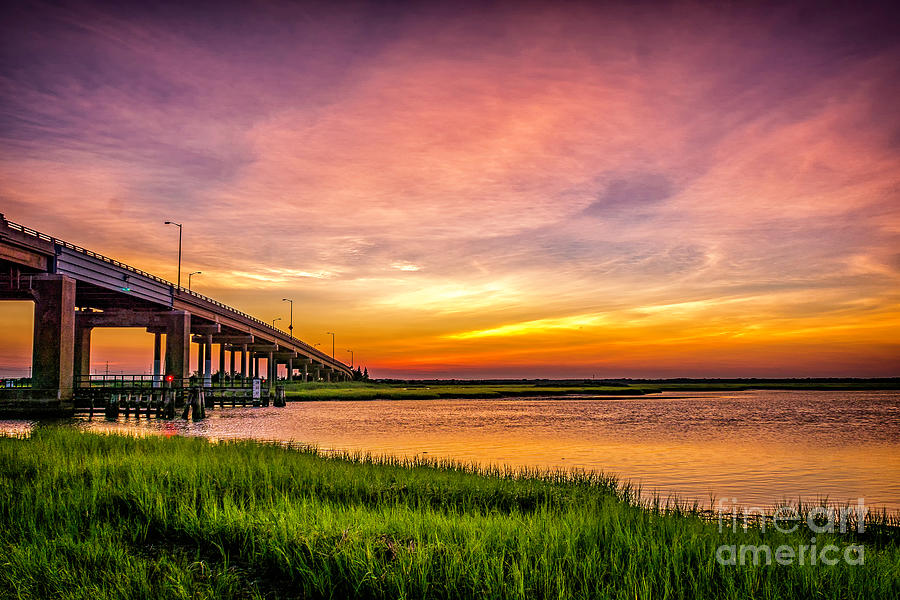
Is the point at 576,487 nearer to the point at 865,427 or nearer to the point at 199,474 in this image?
the point at 199,474

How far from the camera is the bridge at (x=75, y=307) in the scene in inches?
1924

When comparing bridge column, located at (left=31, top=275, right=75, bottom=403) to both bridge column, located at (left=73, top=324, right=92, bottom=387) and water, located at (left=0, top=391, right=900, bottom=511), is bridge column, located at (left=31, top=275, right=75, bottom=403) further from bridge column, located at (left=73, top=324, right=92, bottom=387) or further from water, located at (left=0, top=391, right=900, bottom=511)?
bridge column, located at (left=73, top=324, right=92, bottom=387)

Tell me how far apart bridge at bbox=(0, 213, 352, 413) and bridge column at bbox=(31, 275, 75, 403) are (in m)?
0.07

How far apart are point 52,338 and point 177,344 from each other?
28.6 meters

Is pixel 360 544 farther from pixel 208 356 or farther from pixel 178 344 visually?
pixel 208 356

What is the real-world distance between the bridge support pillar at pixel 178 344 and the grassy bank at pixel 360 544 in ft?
222

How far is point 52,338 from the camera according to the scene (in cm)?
5028

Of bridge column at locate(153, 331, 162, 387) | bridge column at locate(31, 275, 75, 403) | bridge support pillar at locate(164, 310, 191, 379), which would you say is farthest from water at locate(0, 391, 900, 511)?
bridge column at locate(153, 331, 162, 387)

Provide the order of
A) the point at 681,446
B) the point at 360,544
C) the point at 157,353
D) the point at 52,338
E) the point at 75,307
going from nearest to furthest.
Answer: the point at 360,544 < the point at 681,446 < the point at 52,338 < the point at 75,307 < the point at 157,353

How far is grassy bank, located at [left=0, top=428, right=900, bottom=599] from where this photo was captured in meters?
7.34

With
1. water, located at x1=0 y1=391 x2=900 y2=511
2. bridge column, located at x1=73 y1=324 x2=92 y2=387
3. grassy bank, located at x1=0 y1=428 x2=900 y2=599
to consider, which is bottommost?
water, located at x1=0 y1=391 x2=900 y2=511

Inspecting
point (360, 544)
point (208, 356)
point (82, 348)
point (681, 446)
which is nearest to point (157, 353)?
point (208, 356)

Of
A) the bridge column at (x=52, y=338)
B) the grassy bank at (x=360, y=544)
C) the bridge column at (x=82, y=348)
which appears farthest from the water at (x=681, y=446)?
the bridge column at (x=82, y=348)

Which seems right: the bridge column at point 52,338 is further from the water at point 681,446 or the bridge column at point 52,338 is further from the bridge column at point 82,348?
the bridge column at point 82,348
